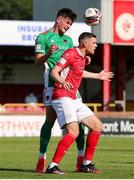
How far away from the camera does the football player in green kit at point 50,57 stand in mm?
11477

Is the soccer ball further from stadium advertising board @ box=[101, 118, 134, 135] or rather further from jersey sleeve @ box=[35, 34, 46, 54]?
stadium advertising board @ box=[101, 118, 134, 135]

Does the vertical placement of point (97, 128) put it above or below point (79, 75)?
below

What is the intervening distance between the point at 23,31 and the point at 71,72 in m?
22.0

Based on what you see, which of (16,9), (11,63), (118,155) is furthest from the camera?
(16,9)

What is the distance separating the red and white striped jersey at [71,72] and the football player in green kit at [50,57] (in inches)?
10.0

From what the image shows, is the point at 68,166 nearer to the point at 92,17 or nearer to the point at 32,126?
the point at 92,17

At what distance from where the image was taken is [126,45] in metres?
35.1

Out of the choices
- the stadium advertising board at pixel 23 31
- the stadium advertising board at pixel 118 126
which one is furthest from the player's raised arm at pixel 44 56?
the stadium advertising board at pixel 23 31

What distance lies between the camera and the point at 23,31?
3300 centimetres

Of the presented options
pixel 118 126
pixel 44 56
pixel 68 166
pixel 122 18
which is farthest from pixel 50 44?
pixel 122 18

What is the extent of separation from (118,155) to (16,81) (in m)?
28.6

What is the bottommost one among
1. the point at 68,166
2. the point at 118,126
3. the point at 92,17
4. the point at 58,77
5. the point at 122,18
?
the point at 118,126

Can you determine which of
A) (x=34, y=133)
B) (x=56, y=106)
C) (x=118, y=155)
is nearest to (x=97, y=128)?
(x=56, y=106)

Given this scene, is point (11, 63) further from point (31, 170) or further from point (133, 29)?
point (31, 170)
